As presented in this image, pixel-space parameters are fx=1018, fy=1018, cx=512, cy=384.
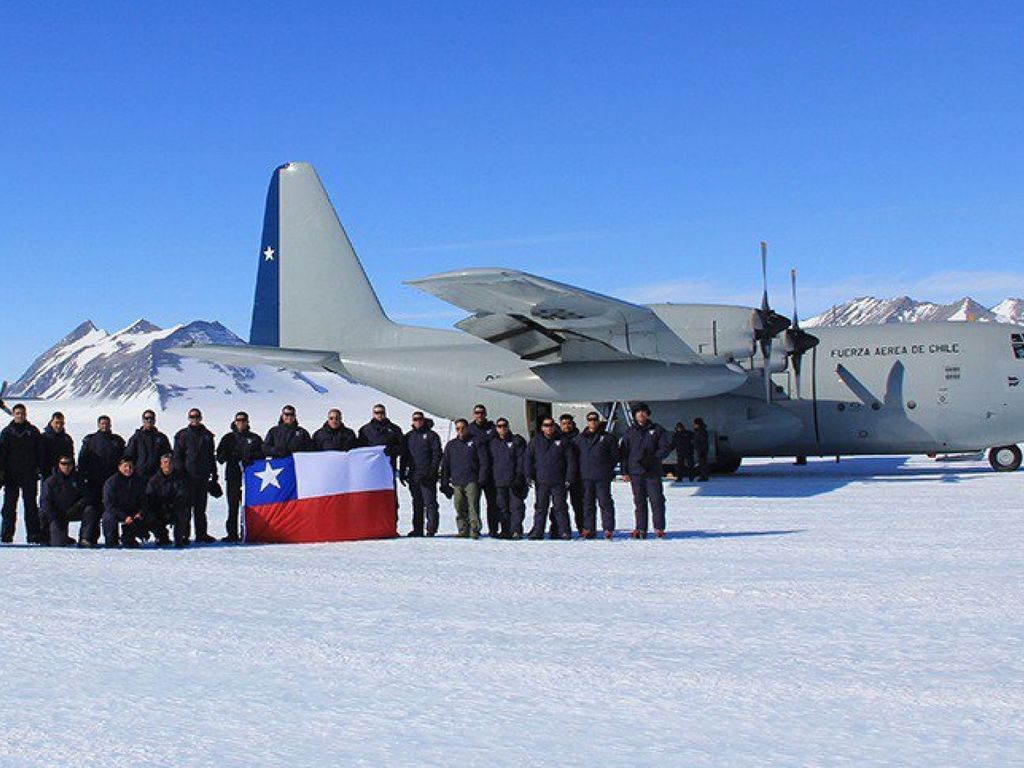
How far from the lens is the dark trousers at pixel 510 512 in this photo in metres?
12.4

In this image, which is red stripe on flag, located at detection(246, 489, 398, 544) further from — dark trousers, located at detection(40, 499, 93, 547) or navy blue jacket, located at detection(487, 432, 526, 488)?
dark trousers, located at detection(40, 499, 93, 547)

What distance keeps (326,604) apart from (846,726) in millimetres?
4485

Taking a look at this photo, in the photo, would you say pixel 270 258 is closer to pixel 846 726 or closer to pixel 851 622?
pixel 851 622

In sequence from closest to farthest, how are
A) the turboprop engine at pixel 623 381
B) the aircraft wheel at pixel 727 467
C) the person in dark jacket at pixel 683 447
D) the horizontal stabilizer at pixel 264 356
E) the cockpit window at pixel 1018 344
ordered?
the turboprop engine at pixel 623 381, the person in dark jacket at pixel 683 447, the cockpit window at pixel 1018 344, the horizontal stabilizer at pixel 264 356, the aircraft wheel at pixel 727 467

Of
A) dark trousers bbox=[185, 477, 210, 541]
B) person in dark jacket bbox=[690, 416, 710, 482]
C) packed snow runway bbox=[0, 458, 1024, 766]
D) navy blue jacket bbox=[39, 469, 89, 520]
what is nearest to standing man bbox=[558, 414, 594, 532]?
packed snow runway bbox=[0, 458, 1024, 766]

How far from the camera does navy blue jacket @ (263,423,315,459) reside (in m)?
13.1

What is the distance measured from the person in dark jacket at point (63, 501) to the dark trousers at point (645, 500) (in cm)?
628

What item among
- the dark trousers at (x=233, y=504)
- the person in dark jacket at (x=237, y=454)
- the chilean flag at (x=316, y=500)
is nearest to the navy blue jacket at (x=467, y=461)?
the chilean flag at (x=316, y=500)

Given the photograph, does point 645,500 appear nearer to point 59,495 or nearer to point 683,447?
point 59,495

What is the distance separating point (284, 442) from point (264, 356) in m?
9.70

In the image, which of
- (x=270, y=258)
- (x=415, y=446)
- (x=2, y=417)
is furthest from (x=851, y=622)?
(x=2, y=417)

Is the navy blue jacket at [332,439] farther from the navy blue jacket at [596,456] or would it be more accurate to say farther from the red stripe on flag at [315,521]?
the navy blue jacket at [596,456]

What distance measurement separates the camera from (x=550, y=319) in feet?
59.0

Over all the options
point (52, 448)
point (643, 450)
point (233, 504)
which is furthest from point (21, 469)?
point (643, 450)
